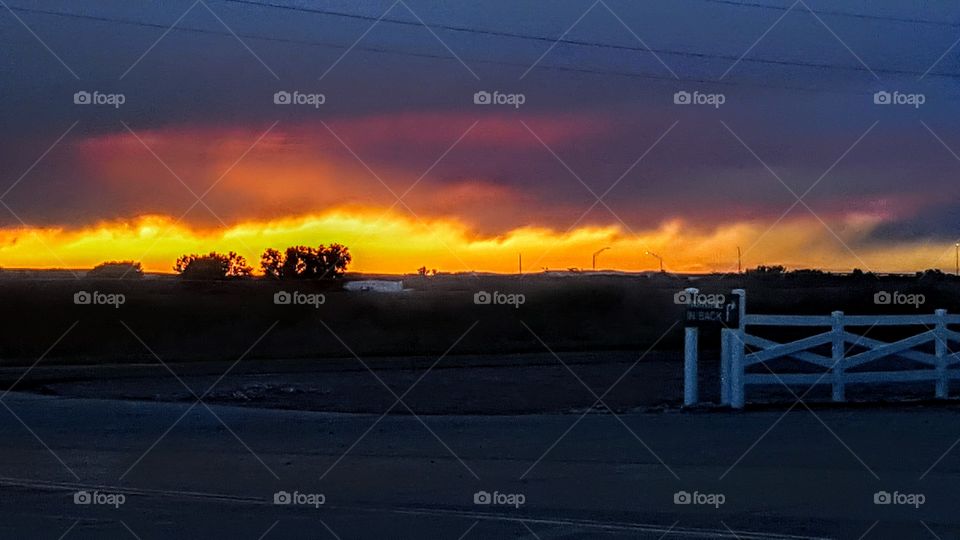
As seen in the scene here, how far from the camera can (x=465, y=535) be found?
1059cm

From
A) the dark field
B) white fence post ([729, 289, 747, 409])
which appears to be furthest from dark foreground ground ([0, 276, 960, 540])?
the dark field

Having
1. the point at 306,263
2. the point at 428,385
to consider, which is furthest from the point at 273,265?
the point at 428,385

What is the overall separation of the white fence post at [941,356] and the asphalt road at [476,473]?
2.40m

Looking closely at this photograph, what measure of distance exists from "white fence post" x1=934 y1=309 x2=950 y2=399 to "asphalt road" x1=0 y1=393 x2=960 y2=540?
2.40 metres

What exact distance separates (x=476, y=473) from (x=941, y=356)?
11.6m

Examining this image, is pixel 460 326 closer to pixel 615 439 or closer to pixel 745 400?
pixel 745 400

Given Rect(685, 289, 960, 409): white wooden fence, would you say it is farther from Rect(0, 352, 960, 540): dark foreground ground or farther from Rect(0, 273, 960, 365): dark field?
Rect(0, 273, 960, 365): dark field

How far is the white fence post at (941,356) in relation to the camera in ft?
74.5

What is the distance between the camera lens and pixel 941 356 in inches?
899

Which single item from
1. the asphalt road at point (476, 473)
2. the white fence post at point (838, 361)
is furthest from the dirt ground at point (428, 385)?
the asphalt road at point (476, 473)

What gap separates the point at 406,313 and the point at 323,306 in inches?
153

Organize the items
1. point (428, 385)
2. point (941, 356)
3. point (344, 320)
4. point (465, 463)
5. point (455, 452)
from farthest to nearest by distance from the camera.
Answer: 1. point (344, 320)
2. point (428, 385)
3. point (941, 356)
4. point (455, 452)
5. point (465, 463)

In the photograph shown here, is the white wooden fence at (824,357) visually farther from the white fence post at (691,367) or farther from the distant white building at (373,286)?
the distant white building at (373,286)

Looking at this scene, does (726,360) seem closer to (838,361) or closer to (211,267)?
(838,361)
